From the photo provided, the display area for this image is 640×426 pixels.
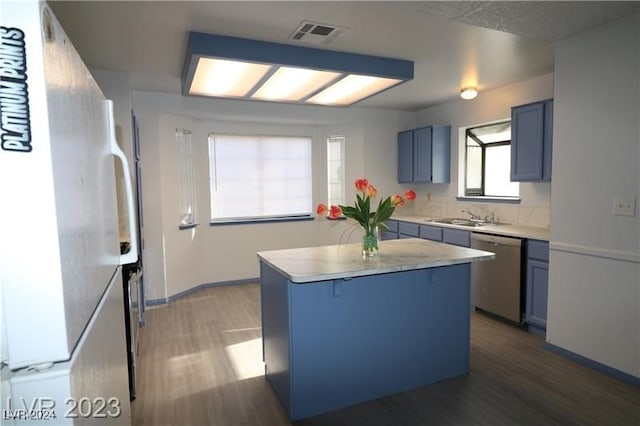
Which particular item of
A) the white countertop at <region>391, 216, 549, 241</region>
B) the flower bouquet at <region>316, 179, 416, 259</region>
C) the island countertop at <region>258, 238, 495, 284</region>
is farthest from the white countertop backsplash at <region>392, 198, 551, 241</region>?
the flower bouquet at <region>316, 179, 416, 259</region>

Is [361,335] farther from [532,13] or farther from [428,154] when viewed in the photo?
[428,154]

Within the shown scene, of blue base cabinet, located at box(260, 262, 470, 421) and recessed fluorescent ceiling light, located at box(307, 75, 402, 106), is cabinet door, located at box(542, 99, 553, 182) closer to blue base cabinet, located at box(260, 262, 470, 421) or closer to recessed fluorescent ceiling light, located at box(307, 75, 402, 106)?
recessed fluorescent ceiling light, located at box(307, 75, 402, 106)

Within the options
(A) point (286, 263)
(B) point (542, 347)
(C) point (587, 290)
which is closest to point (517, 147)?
(C) point (587, 290)

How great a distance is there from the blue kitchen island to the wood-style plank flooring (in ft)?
0.42

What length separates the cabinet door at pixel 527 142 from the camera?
11.7 feet

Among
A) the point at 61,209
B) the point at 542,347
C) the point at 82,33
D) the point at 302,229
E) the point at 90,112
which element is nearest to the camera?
the point at 61,209

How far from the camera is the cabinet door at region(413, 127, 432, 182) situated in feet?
17.0

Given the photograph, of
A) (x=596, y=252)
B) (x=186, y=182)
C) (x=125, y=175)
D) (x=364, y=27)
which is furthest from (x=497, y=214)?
(x=125, y=175)

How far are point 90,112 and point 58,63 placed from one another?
1.01 feet

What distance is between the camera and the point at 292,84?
3273 millimetres

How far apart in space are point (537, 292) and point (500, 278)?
371mm

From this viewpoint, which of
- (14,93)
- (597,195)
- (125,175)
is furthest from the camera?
(597,195)

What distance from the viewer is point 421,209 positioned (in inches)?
228

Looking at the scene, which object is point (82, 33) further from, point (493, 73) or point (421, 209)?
point (421, 209)
